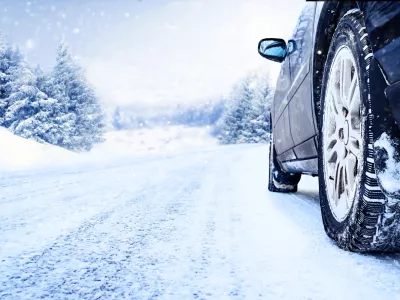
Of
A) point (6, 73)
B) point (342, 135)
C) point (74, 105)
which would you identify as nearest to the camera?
point (342, 135)

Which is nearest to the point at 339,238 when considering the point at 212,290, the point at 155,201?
the point at 212,290

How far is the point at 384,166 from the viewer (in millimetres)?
1222

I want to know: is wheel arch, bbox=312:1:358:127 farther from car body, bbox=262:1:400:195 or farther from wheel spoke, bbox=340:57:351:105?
wheel spoke, bbox=340:57:351:105

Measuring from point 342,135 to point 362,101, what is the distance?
336 millimetres

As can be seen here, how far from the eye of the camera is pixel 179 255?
1.61 m

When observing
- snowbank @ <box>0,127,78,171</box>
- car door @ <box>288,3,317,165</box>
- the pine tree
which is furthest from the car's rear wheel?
the pine tree

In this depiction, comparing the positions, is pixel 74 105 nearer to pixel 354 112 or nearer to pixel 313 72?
pixel 313 72

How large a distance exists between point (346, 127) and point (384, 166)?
43 cm

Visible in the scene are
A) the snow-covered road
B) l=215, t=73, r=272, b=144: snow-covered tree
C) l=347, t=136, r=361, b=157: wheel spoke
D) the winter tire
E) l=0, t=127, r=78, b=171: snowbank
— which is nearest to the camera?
the snow-covered road

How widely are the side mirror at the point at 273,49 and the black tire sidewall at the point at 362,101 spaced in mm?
1399

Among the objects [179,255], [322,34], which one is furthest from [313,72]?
[179,255]

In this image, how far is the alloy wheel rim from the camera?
4.99 ft

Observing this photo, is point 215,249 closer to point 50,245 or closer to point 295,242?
point 295,242

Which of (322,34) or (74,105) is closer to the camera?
(322,34)
